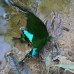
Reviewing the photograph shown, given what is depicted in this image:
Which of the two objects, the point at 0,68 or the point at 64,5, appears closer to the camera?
the point at 0,68

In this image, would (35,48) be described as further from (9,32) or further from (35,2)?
(35,2)

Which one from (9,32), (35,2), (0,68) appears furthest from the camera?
(35,2)

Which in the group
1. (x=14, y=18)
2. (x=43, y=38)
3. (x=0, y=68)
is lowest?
(x=0, y=68)

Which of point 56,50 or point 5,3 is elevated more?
point 5,3

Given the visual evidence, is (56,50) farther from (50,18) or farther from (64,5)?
(64,5)

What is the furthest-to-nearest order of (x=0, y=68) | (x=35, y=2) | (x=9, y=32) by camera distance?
(x=35, y=2)
(x=9, y=32)
(x=0, y=68)

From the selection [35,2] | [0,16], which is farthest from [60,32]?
[0,16]
